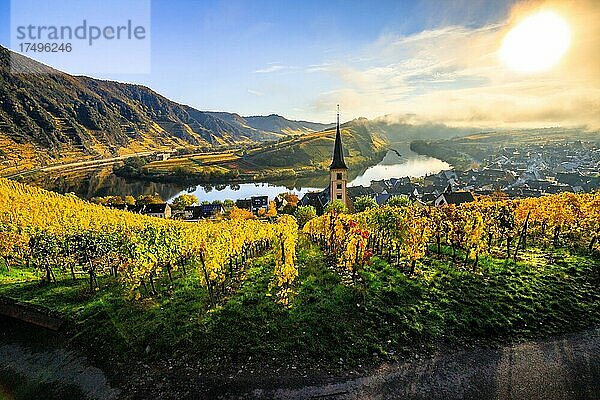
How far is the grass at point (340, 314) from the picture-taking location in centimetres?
1182

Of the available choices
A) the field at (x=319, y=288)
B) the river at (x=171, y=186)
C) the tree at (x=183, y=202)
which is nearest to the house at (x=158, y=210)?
the tree at (x=183, y=202)

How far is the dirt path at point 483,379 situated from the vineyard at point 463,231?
17.2 feet

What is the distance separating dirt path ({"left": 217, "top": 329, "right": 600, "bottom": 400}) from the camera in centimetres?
977

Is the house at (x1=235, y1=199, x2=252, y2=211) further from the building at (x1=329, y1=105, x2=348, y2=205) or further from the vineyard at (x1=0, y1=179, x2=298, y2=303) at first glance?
the vineyard at (x1=0, y1=179, x2=298, y2=303)

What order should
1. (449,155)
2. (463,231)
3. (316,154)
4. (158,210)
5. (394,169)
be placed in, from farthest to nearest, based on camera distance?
(449,155), (316,154), (394,169), (158,210), (463,231)

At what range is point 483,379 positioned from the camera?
10258mm

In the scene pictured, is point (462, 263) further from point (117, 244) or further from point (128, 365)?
point (117, 244)

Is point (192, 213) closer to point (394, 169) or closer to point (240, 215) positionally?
point (240, 215)

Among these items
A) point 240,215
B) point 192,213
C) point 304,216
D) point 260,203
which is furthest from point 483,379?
point 260,203

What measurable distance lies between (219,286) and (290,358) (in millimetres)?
5637

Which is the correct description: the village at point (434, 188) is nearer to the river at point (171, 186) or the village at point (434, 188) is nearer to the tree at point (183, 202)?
the tree at point (183, 202)

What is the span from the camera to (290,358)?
37.2 ft

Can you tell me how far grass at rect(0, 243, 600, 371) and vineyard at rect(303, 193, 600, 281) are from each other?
116cm

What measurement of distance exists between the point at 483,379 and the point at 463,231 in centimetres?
873
